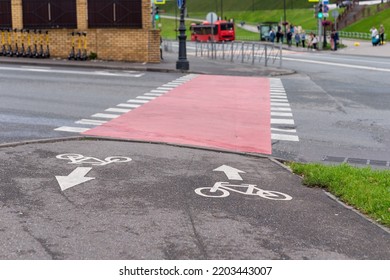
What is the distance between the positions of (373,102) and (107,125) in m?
8.44

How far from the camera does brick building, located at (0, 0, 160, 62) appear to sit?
98.6ft

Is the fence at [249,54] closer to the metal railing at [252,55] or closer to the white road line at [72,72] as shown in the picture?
the metal railing at [252,55]

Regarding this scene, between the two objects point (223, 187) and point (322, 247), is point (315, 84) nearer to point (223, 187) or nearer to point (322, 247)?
point (223, 187)

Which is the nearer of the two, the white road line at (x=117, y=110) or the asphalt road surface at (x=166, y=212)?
the asphalt road surface at (x=166, y=212)

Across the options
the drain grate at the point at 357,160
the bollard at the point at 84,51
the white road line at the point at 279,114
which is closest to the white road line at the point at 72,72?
the bollard at the point at 84,51

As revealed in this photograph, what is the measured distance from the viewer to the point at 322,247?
628 centimetres

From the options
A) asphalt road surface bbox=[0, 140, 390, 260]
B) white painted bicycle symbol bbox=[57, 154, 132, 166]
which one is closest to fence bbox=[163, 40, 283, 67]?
white painted bicycle symbol bbox=[57, 154, 132, 166]

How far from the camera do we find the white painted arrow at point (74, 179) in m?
8.48

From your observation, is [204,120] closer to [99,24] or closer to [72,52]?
[99,24]

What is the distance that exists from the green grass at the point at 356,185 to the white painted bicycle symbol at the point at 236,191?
2.62ft

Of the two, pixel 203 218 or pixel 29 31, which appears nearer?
pixel 203 218

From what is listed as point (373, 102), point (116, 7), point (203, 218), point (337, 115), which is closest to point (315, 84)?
point (373, 102)

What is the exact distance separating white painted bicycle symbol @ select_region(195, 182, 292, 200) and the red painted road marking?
10.9 feet

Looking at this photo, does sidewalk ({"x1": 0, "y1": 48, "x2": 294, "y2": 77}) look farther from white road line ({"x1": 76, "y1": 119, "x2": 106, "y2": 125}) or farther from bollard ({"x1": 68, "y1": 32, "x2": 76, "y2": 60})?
white road line ({"x1": 76, "y1": 119, "x2": 106, "y2": 125})
